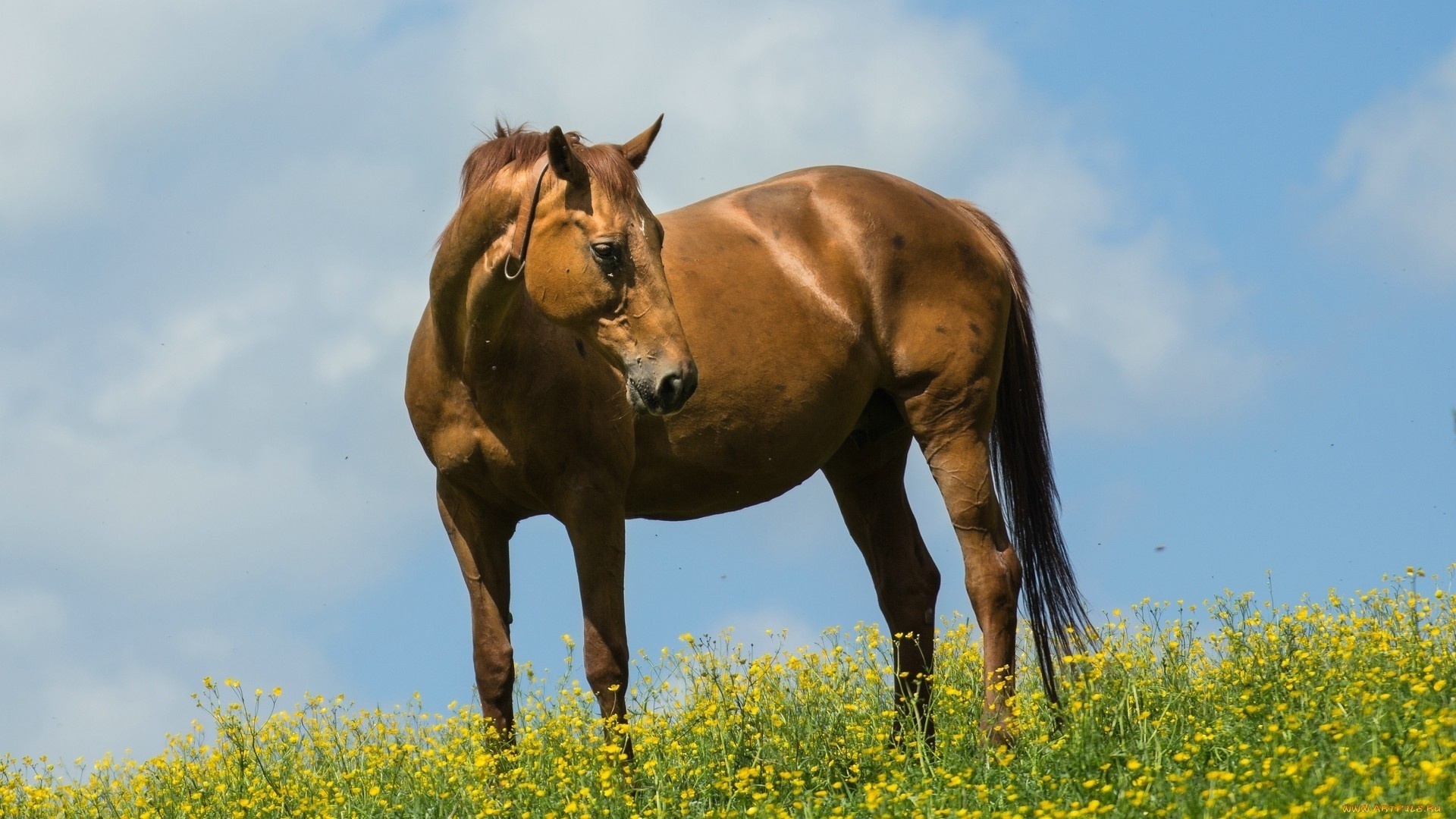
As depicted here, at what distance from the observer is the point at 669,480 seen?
698cm

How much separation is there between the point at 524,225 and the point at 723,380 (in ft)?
4.62

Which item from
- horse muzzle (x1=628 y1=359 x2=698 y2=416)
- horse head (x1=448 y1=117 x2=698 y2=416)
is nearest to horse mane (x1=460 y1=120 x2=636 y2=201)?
horse head (x1=448 y1=117 x2=698 y2=416)

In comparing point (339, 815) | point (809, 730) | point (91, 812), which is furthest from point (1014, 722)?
point (91, 812)

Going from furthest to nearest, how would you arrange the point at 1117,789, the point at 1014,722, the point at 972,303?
the point at 972,303
the point at 1014,722
the point at 1117,789

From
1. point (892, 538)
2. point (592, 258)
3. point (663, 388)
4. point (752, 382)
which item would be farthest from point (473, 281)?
point (892, 538)

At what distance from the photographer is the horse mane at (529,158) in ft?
19.6

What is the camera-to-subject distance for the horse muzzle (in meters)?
5.74

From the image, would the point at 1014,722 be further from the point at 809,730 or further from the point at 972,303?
the point at 972,303

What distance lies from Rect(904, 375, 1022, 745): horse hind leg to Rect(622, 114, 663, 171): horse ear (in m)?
1.99

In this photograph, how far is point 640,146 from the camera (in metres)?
6.32

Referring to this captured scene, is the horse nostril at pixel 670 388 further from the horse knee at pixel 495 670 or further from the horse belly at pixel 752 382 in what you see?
the horse knee at pixel 495 670

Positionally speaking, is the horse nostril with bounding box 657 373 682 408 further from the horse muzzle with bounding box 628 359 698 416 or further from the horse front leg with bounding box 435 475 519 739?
the horse front leg with bounding box 435 475 519 739

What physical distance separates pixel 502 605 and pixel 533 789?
3.66 ft

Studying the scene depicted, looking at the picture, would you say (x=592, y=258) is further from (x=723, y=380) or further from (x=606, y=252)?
(x=723, y=380)
